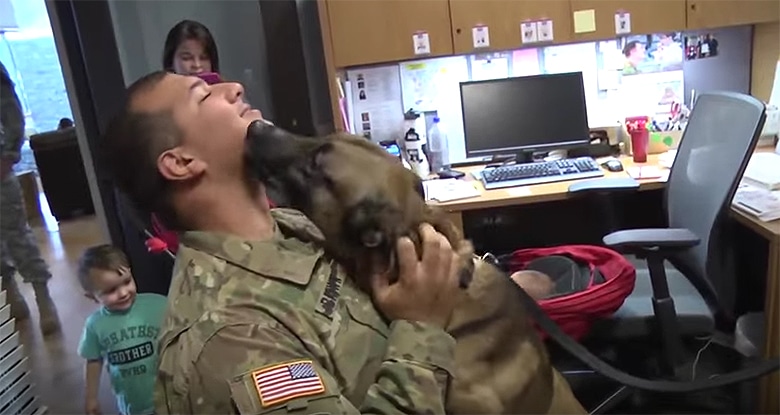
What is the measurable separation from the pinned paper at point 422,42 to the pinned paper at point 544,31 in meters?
0.41

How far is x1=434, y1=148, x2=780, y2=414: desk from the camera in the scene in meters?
1.96

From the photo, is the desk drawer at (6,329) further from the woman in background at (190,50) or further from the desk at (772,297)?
the desk at (772,297)

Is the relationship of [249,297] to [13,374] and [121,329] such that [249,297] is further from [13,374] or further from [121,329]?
[13,374]

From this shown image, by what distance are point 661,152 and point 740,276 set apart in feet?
2.37

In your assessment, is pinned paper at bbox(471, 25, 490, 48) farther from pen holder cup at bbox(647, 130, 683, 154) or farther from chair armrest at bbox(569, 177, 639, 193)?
pen holder cup at bbox(647, 130, 683, 154)

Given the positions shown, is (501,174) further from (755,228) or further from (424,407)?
(424,407)

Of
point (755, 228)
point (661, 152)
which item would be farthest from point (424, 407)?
point (661, 152)

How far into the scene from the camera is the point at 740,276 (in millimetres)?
2219

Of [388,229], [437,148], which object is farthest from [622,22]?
[388,229]

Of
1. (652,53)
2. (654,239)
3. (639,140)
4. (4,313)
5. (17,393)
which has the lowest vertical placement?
(17,393)

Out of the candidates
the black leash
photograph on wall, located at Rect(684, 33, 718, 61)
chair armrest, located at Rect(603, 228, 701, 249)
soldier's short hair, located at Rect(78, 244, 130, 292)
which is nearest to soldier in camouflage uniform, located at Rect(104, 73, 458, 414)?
the black leash

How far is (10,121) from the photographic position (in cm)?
300

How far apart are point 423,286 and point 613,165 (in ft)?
6.00

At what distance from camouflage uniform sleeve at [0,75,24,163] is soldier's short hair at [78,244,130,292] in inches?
45.2
